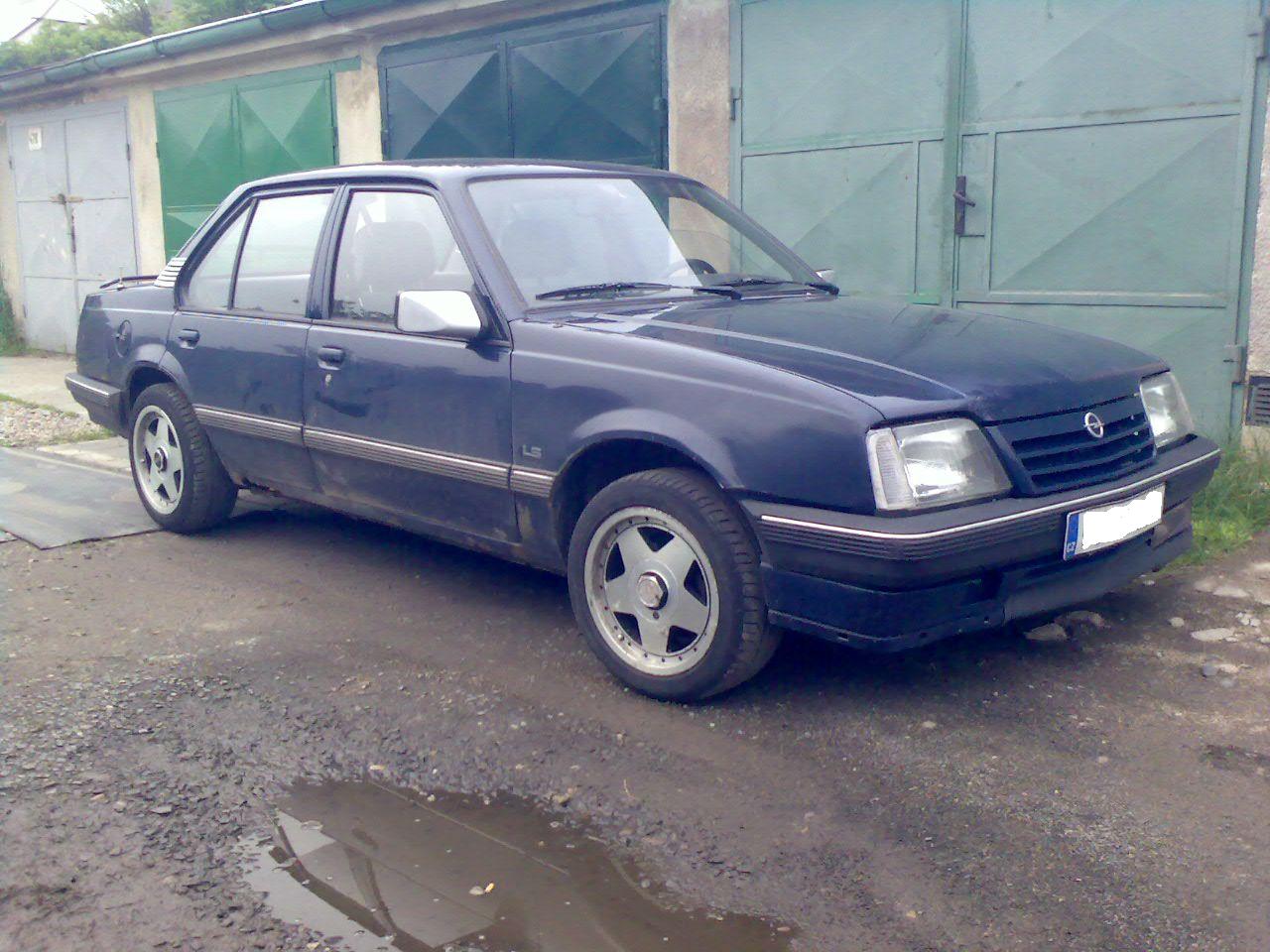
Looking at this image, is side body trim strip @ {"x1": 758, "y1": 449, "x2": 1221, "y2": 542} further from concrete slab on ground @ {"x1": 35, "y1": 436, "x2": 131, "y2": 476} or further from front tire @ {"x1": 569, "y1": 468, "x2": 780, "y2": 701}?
concrete slab on ground @ {"x1": 35, "y1": 436, "x2": 131, "y2": 476}

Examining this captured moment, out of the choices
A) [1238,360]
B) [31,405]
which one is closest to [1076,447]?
[1238,360]

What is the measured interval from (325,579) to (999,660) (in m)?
2.68

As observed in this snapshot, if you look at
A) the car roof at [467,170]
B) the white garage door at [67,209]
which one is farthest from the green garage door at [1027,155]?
the white garage door at [67,209]

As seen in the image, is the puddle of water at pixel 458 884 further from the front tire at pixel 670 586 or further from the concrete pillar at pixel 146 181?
the concrete pillar at pixel 146 181

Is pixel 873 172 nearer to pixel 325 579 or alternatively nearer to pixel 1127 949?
pixel 325 579

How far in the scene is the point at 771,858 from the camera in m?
2.87

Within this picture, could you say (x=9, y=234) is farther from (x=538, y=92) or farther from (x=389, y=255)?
(x=389, y=255)

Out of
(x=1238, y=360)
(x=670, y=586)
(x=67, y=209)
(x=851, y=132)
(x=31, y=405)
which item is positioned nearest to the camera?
(x=670, y=586)

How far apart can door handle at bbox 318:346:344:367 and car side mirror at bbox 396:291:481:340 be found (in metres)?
0.68

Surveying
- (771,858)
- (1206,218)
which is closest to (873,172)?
(1206,218)

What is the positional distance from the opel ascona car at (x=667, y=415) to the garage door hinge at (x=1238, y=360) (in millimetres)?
2053

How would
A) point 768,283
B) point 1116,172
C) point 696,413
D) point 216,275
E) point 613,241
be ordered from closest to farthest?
point 696,413 < point 613,241 < point 768,283 < point 216,275 < point 1116,172

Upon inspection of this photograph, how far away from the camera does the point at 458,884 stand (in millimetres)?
2785

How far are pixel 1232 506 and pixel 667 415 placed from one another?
3.24 meters
